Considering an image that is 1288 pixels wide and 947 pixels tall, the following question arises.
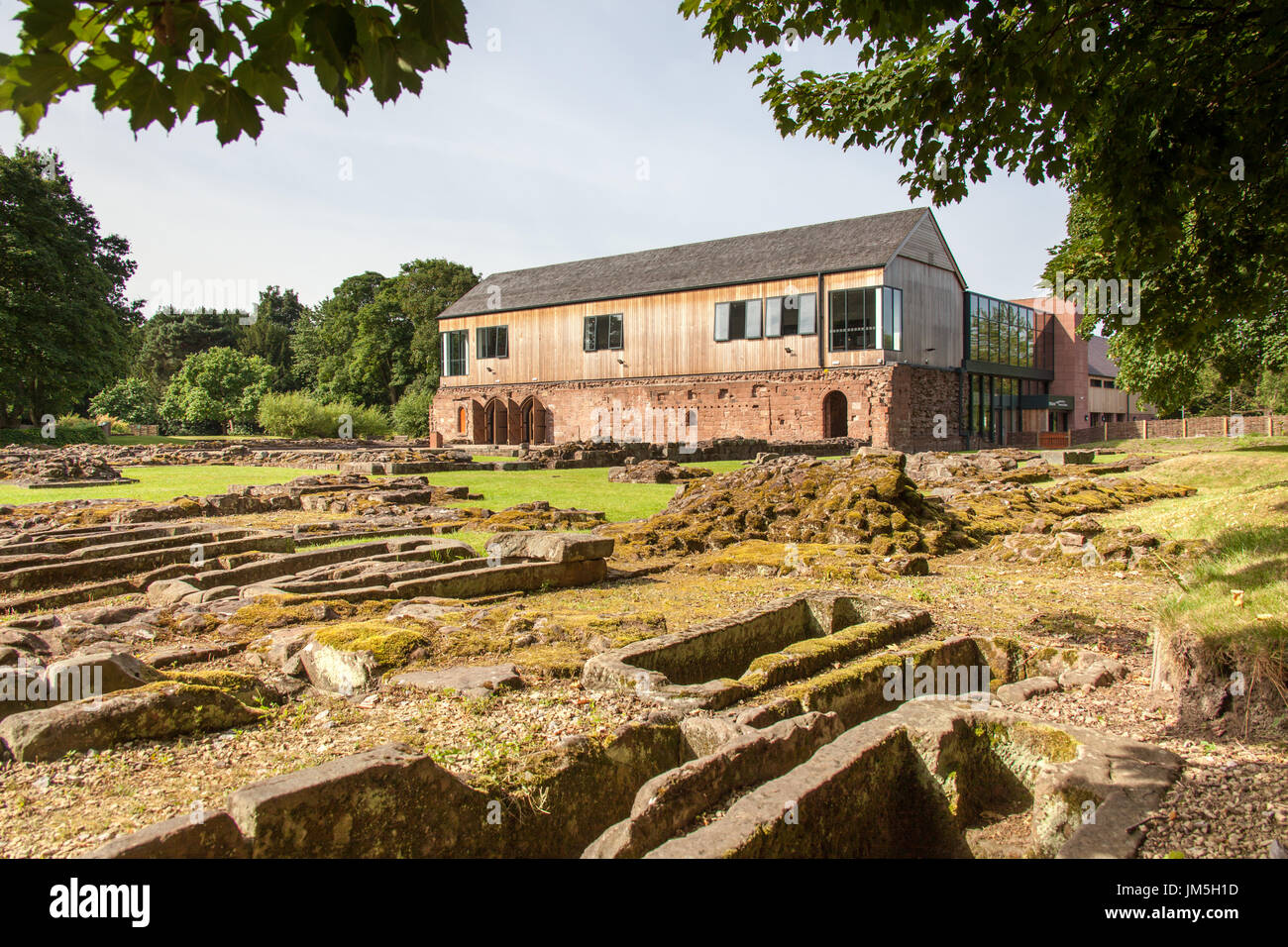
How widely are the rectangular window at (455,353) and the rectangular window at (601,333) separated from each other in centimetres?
931

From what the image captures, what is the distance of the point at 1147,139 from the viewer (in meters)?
6.27

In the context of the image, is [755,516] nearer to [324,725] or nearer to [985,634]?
[985,634]

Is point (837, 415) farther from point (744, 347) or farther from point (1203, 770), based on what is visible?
point (1203, 770)

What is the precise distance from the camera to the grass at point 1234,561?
4551 mm

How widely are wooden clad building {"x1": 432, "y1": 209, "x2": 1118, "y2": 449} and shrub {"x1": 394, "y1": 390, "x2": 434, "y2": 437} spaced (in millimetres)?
6777

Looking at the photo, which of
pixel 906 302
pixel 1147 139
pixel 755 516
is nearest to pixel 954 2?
pixel 1147 139

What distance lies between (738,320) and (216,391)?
44406 millimetres

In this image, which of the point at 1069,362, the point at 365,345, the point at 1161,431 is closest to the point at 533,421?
the point at 365,345

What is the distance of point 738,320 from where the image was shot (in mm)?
37375

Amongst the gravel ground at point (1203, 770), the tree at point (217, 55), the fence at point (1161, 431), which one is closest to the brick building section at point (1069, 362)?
the fence at point (1161, 431)

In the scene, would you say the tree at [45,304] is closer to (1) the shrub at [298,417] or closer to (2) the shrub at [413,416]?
(1) the shrub at [298,417]
